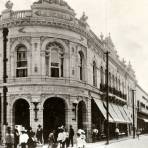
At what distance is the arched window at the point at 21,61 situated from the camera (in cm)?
3209

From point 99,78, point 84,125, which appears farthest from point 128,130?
point 84,125

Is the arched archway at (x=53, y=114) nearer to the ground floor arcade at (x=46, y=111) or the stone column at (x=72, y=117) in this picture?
the ground floor arcade at (x=46, y=111)

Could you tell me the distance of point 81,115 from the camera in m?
35.5

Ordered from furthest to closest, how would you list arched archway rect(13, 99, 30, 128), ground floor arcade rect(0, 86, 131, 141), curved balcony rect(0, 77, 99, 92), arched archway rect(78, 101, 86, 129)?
arched archway rect(78, 101, 86, 129) → arched archway rect(13, 99, 30, 128) → curved balcony rect(0, 77, 99, 92) → ground floor arcade rect(0, 86, 131, 141)

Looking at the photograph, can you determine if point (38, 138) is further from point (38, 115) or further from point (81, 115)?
point (81, 115)

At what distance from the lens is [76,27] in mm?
33688

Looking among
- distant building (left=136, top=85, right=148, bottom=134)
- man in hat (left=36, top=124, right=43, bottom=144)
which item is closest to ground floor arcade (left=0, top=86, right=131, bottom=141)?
man in hat (left=36, top=124, right=43, bottom=144)

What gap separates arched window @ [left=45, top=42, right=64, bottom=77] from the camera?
32.2 m

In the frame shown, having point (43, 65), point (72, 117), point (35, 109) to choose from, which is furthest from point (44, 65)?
point (72, 117)

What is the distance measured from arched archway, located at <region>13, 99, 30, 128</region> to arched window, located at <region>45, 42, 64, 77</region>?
288 centimetres

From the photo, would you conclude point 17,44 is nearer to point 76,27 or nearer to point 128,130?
point 76,27

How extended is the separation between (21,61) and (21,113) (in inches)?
151

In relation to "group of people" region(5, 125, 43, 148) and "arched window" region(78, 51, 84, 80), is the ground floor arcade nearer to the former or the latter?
"group of people" region(5, 125, 43, 148)

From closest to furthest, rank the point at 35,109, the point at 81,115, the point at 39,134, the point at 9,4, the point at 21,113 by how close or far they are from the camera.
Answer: the point at 39,134, the point at 35,109, the point at 21,113, the point at 9,4, the point at 81,115
